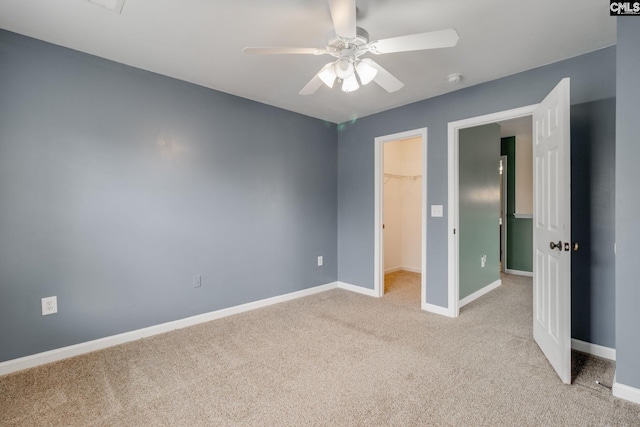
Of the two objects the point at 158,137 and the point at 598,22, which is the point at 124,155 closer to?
the point at 158,137

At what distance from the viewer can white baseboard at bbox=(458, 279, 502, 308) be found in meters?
3.67

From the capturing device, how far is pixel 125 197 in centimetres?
267

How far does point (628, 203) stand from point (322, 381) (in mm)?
2178

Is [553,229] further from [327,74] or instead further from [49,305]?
[49,305]

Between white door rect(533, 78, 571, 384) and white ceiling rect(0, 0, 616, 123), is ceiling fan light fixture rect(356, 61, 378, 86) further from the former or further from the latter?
white door rect(533, 78, 571, 384)

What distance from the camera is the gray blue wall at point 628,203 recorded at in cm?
181

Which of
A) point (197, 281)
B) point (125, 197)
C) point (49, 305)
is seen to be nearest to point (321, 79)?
point (125, 197)

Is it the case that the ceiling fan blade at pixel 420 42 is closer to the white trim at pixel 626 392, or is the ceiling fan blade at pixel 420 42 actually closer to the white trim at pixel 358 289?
the white trim at pixel 626 392

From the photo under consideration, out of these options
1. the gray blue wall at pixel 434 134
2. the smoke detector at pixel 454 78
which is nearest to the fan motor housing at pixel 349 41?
the smoke detector at pixel 454 78

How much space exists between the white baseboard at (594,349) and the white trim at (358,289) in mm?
1985

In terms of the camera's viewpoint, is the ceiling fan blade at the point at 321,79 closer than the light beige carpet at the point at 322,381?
No

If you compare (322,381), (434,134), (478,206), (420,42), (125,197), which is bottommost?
(322,381)

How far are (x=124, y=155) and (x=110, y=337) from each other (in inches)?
60.5

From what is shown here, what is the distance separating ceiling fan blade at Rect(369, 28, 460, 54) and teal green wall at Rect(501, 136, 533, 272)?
4511 mm
